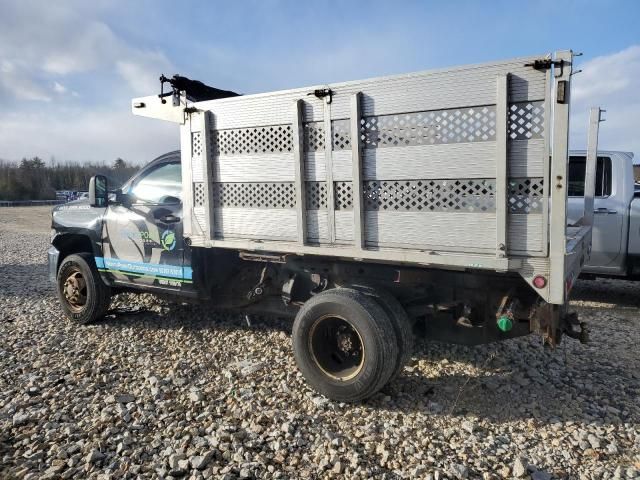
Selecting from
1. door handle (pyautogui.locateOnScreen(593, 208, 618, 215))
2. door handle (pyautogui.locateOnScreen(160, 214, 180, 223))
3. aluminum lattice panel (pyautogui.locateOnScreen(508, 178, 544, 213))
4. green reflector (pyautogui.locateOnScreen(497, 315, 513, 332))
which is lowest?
green reflector (pyautogui.locateOnScreen(497, 315, 513, 332))

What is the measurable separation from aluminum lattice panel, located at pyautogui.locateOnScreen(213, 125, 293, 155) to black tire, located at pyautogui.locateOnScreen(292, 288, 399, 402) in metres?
1.22

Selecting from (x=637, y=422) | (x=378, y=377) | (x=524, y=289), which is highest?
(x=524, y=289)

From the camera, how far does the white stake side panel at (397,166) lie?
111 inches

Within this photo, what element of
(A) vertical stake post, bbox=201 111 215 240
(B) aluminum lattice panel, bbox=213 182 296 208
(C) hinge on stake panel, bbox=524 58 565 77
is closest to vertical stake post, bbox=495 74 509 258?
(C) hinge on stake panel, bbox=524 58 565 77

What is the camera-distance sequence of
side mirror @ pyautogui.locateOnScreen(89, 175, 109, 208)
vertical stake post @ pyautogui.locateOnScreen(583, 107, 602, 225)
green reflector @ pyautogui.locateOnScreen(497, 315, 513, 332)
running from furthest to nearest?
side mirror @ pyautogui.locateOnScreen(89, 175, 109, 208) → vertical stake post @ pyautogui.locateOnScreen(583, 107, 602, 225) → green reflector @ pyautogui.locateOnScreen(497, 315, 513, 332)

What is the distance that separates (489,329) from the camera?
3.50m

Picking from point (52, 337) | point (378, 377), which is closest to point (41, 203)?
point (52, 337)

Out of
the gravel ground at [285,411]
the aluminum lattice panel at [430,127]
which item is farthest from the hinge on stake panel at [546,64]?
the gravel ground at [285,411]

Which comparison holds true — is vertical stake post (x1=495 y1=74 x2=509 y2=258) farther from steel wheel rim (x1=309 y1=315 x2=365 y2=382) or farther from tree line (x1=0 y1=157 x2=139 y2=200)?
tree line (x1=0 y1=157 x2=139 y2=200)

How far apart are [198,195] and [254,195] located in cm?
61

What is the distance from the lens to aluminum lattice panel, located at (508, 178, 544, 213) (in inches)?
110

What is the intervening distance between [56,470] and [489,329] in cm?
304

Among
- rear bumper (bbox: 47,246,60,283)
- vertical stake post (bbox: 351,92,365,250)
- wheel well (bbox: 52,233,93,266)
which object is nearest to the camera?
vertical stake post (bbox: 351,92,365,250)

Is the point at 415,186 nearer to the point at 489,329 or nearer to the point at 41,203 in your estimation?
the point at 489,329
